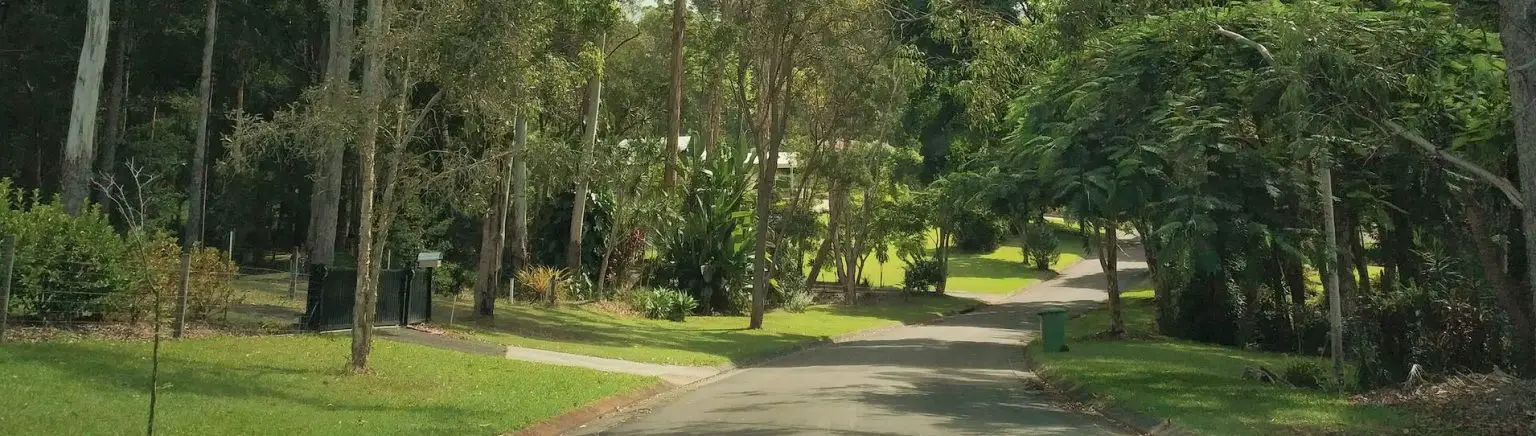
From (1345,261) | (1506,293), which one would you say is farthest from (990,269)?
(1506,293)

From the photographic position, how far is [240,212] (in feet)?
129

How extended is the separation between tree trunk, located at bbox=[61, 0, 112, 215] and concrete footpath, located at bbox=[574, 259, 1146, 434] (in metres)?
12.2

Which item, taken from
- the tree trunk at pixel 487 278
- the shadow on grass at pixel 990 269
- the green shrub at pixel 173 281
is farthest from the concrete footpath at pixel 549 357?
the shadow on grass at pixel 990 269

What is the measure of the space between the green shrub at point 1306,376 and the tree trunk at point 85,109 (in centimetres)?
2096

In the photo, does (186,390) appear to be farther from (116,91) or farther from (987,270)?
(987,270)

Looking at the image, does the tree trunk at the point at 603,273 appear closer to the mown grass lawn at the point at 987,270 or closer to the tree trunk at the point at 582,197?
the tree trunk at the point at 582,197

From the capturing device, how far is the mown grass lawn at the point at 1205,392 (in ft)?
42.9

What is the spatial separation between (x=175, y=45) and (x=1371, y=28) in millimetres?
33300

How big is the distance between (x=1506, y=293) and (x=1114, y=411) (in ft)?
19.6

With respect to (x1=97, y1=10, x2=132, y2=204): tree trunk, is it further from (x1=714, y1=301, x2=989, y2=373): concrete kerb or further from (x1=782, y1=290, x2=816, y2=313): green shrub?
(x1=782, y1=290, x2=816, y2=313): green shrub

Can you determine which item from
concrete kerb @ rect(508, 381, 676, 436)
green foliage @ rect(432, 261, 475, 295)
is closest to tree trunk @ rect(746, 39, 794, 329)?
green foliage @ rect(432, 261, 475, 295)

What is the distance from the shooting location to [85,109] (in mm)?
22688

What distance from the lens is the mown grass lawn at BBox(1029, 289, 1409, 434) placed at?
515 inches

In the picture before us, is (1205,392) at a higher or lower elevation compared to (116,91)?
lower
